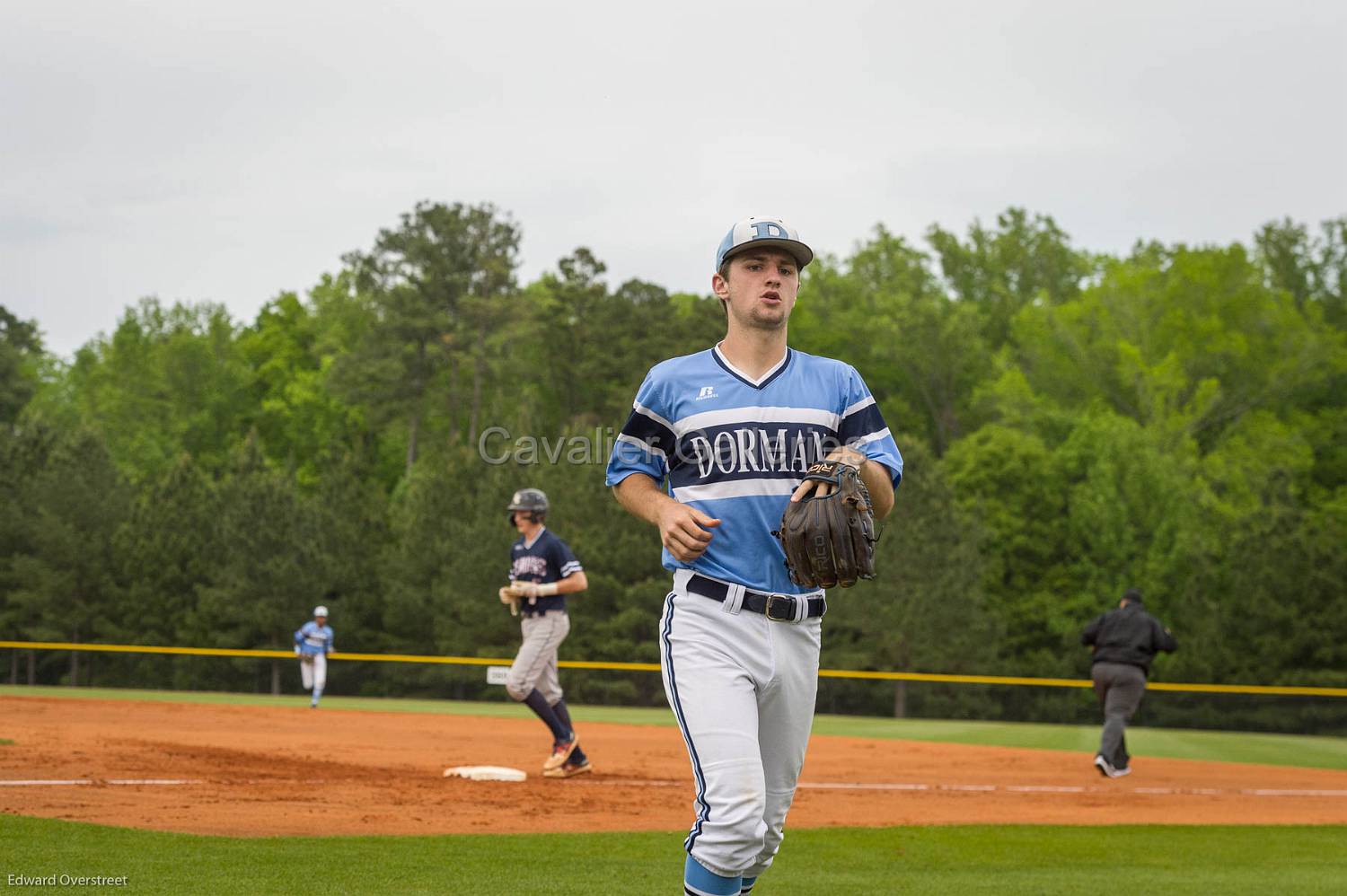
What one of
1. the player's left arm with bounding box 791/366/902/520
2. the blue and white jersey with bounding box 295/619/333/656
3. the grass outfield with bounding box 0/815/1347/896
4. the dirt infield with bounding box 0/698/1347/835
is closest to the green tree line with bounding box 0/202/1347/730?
the blue and white jersey with bounding box 295/619/333/656

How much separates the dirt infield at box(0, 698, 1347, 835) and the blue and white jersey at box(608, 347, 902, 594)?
4792 mm

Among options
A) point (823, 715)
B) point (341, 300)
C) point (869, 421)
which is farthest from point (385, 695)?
point (341, 300)

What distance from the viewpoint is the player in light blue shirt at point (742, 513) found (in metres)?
4.57

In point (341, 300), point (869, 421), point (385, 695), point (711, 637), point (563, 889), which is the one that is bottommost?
point (385, 695)

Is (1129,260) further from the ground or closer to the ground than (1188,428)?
further from the ground

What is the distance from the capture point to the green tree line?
38.8 meters

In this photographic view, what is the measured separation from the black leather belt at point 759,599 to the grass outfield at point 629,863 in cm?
276

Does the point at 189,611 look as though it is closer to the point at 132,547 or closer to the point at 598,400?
the point at 132,547

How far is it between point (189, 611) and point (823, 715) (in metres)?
21.7

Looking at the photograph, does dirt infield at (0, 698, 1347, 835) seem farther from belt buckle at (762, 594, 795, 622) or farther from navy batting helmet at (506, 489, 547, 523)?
belt buckle at (762, 594, 795, 622)

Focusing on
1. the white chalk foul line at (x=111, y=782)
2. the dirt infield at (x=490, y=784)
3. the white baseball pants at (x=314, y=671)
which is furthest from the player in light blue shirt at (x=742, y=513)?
the white baseball pants at (x=314, y=671)

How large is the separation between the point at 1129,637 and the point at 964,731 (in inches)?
382

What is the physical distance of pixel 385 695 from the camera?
2925 centimetres

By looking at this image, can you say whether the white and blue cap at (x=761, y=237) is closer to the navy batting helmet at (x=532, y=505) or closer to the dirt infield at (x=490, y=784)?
the dirt infield at (x=490, y=784)
